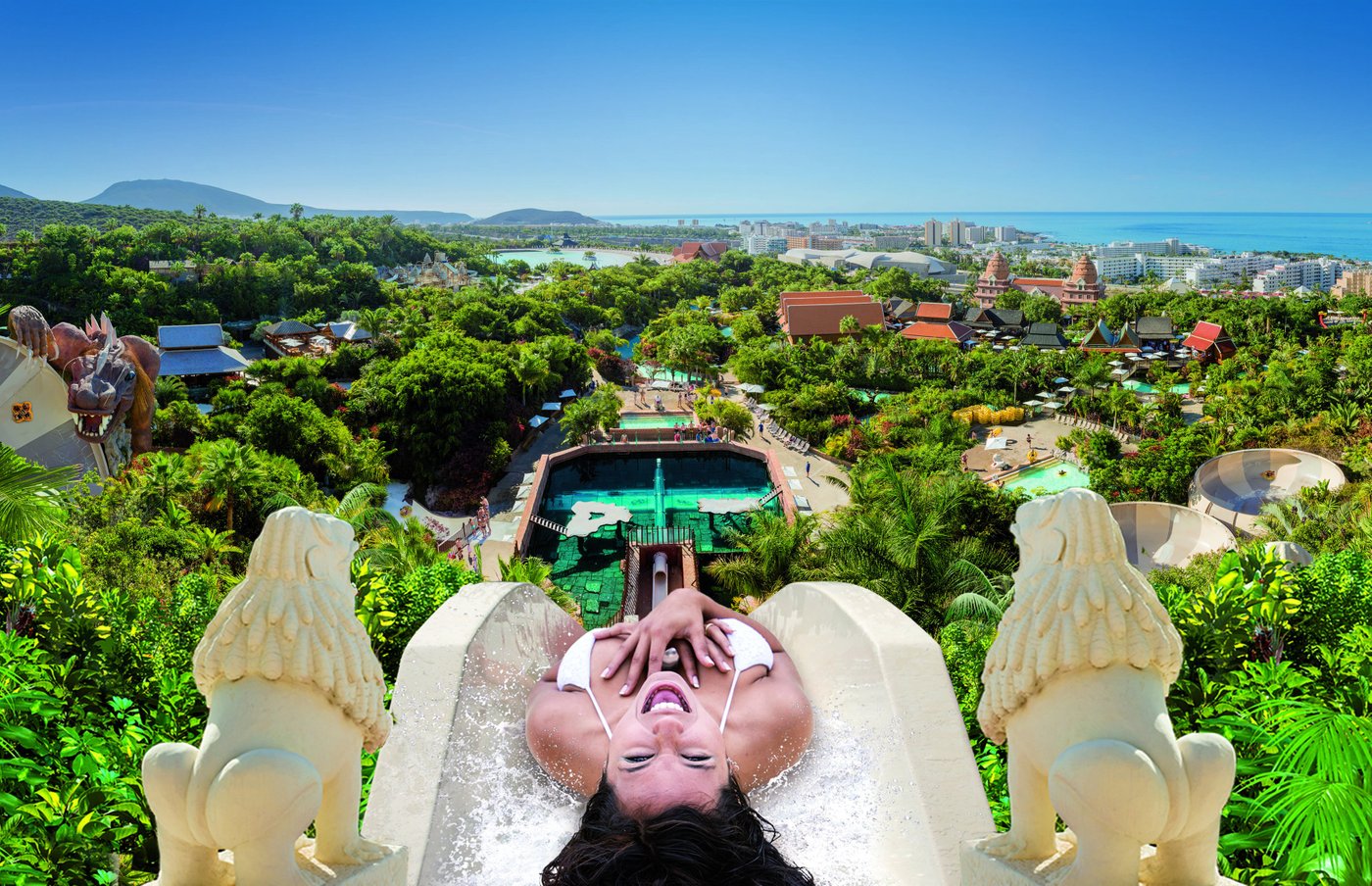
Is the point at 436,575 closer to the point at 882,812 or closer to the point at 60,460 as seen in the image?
the point at 882,812

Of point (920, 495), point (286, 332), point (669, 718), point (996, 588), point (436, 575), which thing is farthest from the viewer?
point (286, 332)

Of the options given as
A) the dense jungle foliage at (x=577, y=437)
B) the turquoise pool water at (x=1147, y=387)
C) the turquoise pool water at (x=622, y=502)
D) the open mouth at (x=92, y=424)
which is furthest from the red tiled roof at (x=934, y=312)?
the open mouth at (x=92, y=424)

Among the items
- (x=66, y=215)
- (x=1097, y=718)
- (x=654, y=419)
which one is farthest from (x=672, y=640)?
(x=66, y=215)

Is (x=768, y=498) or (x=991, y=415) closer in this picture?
(x=768, y=498)

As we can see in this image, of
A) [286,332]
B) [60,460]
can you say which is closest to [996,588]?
[60,460]

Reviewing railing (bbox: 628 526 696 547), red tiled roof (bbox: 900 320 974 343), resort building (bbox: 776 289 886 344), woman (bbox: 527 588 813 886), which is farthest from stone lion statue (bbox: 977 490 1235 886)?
red tiled roof (bbox: 900 320 974 343)

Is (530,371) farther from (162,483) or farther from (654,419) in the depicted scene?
(162,483)

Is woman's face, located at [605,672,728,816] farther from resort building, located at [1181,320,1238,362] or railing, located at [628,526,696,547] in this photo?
resort building, located at [1181,320,1238,362]
